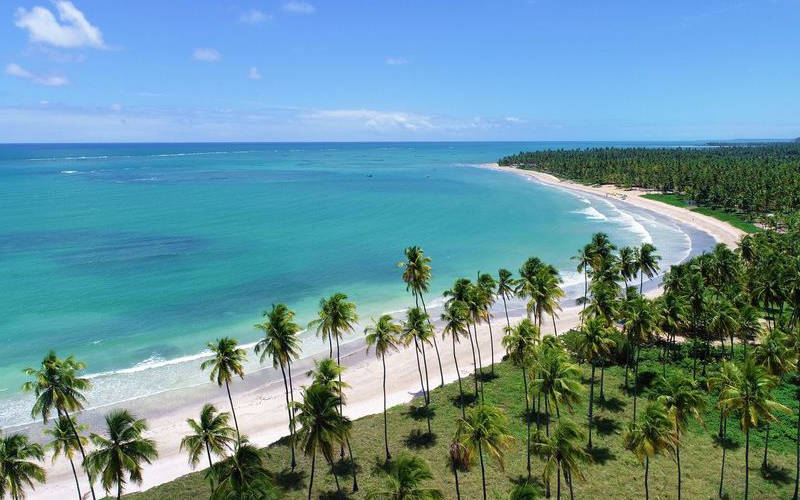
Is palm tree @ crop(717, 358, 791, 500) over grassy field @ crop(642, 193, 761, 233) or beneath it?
over

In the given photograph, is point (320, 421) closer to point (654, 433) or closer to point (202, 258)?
point (654, 433)

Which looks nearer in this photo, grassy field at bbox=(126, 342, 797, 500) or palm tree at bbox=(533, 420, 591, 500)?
palm tree at bbox=(533, 420, 591, 500)

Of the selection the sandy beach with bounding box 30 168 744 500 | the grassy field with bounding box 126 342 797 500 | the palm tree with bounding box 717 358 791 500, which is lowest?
the sandy beach with bounding box 30 168 744 500

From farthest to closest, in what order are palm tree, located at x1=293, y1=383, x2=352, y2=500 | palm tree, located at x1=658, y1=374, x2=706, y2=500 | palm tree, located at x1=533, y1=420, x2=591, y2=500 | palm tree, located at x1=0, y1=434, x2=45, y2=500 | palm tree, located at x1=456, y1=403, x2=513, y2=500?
palm tree, located at x1=658, y1=374, x2=706, y2=500
palm tree, located at x1=293, y1=383, x2=352, y2=500
palm tree, located at x1=0, y1=434, x2=45, y2=500
palm tree, located at x1=456, y1=403, x2=513, y2=500
palm tree, located at x1=533, y1=420, x2=591, y2=500

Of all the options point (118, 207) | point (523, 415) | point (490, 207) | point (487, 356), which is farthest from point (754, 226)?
point (118, 207)

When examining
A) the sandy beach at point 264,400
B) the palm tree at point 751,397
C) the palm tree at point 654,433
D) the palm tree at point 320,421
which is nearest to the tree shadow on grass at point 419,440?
the sandy beach at point 264,400

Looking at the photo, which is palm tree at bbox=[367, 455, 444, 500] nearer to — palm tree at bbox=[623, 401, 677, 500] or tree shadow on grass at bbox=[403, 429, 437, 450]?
palm tree at bbox=[623, 401, 677, 500]

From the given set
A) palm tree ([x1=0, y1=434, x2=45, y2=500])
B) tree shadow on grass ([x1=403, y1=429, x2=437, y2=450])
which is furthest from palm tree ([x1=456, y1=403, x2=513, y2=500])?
palm tree ([x1=0, y1=434, x2=45, y2=500])
